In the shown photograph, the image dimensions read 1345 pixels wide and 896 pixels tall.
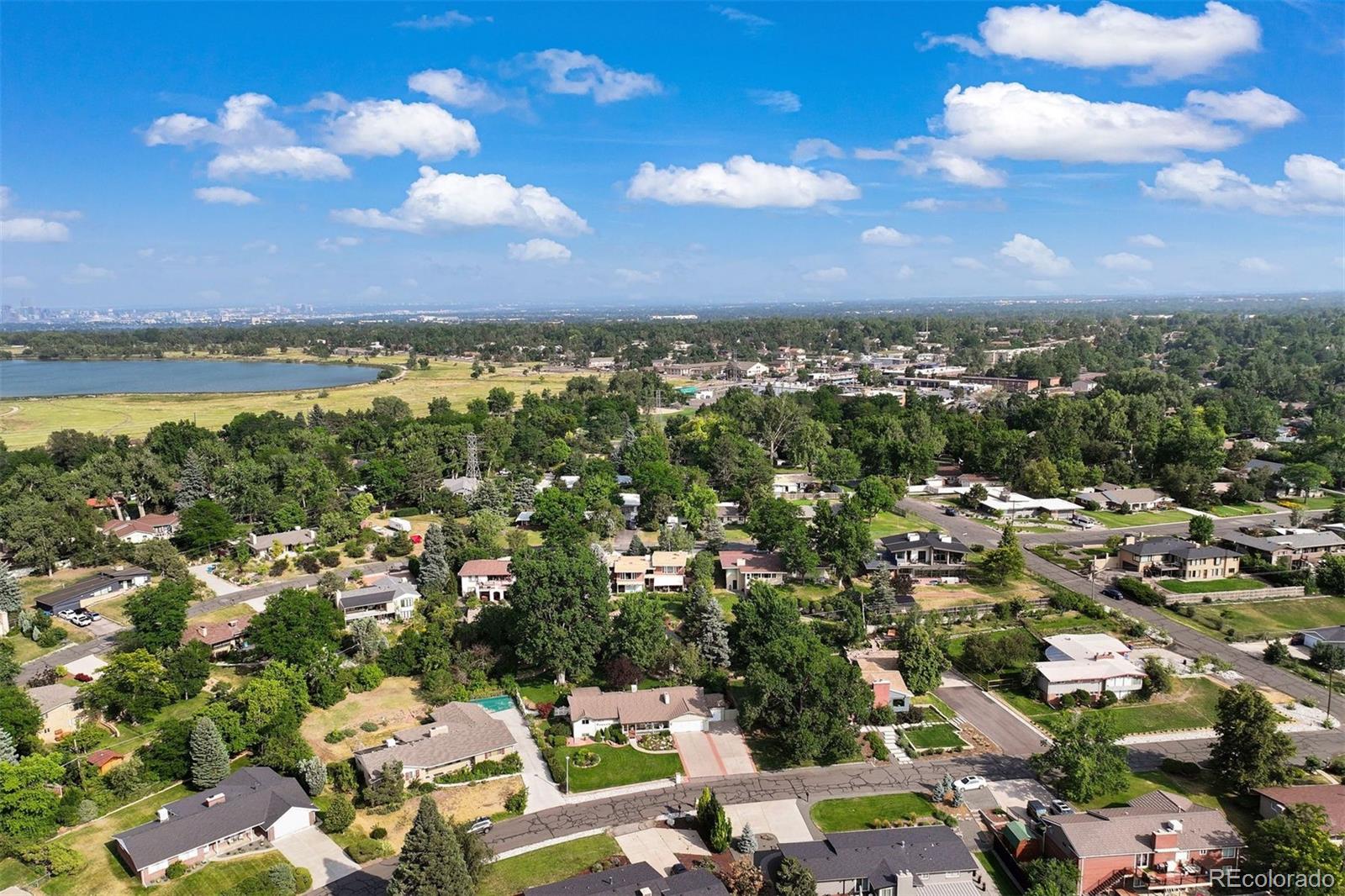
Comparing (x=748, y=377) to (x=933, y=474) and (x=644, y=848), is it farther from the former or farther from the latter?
(x=644, y=848)

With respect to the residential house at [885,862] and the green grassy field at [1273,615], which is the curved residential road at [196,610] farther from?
the green grassy field at [1273,615]

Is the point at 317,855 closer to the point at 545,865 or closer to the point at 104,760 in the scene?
the point at 545,865

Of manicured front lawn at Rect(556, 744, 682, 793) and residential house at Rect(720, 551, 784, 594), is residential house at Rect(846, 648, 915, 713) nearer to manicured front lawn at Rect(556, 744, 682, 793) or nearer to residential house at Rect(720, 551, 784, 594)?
manicured front lawn at Rect(556, 744, 682, 793)

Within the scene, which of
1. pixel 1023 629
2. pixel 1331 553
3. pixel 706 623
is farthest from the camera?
pixel 1331 553

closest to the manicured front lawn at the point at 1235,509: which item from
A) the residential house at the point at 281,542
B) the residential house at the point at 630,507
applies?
the residential house at the point at 630,507

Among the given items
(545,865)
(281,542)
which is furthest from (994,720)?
(281,542)

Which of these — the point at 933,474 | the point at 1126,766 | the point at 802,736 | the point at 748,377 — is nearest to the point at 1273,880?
the point at 1126,766
